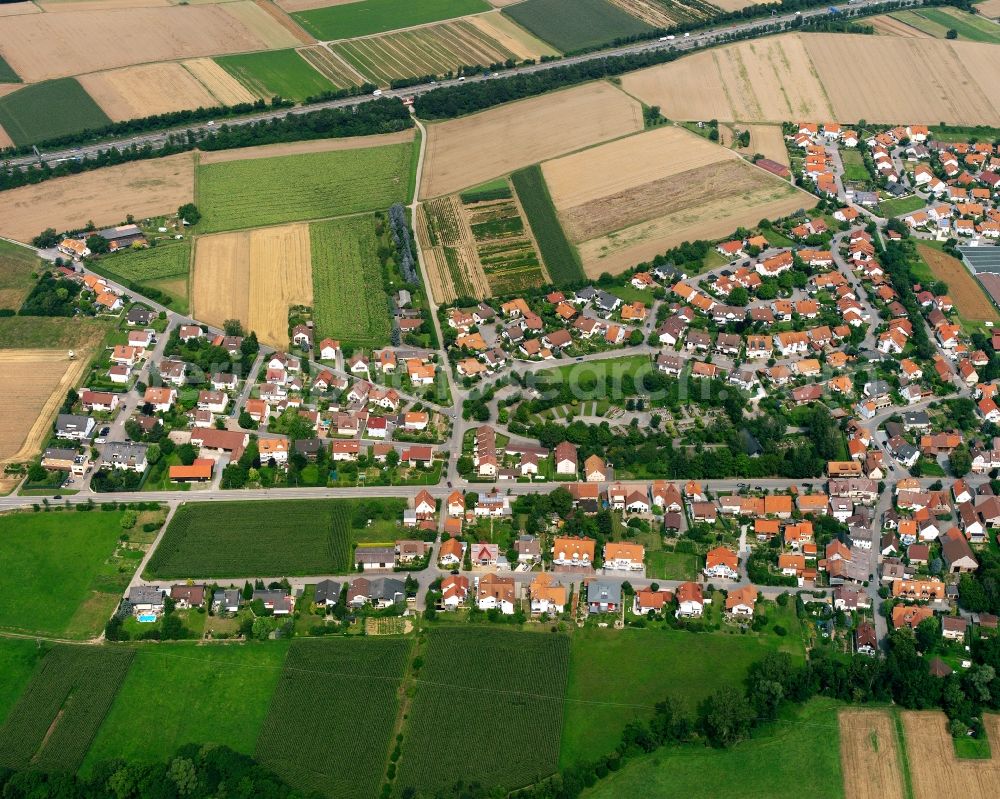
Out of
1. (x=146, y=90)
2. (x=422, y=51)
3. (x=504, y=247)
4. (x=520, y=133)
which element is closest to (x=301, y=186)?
(x=504, y=247)

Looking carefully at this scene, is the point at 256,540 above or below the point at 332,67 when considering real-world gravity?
below

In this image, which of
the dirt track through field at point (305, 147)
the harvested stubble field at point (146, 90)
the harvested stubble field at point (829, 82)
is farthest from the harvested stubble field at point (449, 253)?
the harvested stubble field at point (146, 90)

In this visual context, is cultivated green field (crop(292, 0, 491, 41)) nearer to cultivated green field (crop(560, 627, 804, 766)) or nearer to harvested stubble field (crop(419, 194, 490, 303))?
harvested stubble field (crop(419, 194, 490, 303))

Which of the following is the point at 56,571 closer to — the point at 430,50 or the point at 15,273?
the point at 15,273

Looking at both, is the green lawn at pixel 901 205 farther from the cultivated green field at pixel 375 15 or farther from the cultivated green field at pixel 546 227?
the cultivated green field at pixel 375 15

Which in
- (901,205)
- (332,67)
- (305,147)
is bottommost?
(901,205)

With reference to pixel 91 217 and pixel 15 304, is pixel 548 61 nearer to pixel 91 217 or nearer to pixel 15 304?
pixel 91 217
